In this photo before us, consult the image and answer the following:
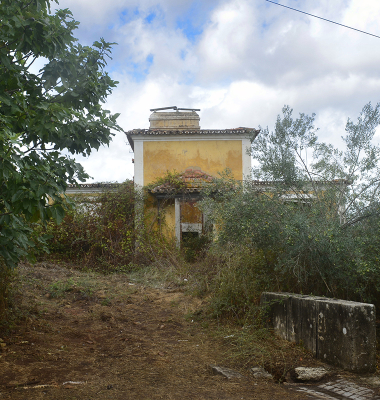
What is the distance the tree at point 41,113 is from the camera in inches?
132

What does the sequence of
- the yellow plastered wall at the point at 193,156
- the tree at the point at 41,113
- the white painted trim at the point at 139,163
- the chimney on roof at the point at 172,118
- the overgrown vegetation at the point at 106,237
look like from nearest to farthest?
the tree at the point at 41,113 < the overgrown vegetation at the point at 106,237 < the white painted trim at the point at 139,163 < the yellow plastered wall at the point at 193,156 < the chimney on roof at the point at 172,118

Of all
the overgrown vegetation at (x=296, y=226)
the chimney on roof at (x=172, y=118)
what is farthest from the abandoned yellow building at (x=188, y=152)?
the overgrown vegetation at (x=296, y=226)

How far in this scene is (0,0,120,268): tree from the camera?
3.37 meters

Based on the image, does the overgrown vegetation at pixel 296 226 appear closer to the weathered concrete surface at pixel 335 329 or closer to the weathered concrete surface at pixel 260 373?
the weathered concrete surface at pixel 335 329

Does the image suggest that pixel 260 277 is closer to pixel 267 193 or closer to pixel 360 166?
pixel 267 193

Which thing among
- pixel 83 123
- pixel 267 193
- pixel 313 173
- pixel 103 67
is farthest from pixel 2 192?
pixel 313 173

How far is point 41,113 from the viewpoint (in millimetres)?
3930

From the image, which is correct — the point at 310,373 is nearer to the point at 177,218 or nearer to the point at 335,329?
the point at 335,329

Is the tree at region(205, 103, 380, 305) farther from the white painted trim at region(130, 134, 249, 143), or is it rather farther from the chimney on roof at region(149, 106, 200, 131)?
the chimney on roof at region(149, 106, 200, 131)

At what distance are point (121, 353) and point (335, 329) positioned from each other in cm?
273

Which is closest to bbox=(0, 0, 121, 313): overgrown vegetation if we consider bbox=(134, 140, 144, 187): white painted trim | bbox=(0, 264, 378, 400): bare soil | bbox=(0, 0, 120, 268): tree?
bbox=(0, 0, 120, 268): tree

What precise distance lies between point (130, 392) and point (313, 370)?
1932 mm

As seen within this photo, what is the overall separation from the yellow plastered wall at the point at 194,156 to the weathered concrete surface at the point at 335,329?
9616 mm

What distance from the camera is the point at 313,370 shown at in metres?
4.02
